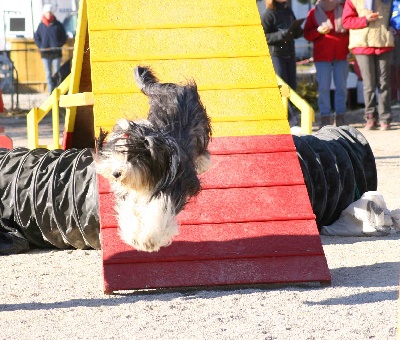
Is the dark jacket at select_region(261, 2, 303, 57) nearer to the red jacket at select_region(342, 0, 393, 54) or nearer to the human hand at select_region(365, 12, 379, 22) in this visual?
the red jacket at select_region(342, 0, 393, 54)

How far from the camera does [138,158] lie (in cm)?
505

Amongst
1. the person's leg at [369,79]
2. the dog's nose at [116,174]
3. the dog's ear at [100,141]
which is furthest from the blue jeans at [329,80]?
the dog's nose at [116,174]

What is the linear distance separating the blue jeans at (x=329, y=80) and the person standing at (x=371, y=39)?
29cm

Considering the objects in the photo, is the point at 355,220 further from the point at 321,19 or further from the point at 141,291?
the point at 321,19

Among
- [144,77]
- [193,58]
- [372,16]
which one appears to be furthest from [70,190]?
[372,16]

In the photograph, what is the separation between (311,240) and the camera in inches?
222

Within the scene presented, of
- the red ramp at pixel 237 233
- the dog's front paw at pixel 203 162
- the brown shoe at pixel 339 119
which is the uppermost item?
the dog's front paw at pixel 203 162

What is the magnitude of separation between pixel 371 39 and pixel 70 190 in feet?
23.0

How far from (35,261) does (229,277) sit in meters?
1.72

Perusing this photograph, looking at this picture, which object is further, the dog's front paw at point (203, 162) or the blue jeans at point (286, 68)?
the blue jeans at point (286, 68)

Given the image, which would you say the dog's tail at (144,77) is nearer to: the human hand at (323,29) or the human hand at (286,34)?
the human hand at (286,34)

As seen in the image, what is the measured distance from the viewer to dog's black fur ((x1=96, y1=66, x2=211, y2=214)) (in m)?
5.07

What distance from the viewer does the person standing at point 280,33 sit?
12430mm

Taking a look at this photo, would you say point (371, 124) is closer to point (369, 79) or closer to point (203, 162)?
point (369, 79)
